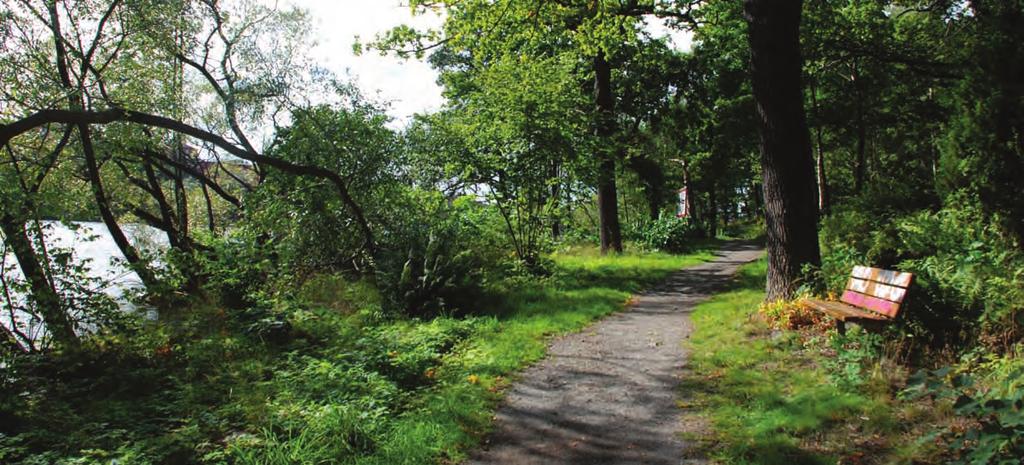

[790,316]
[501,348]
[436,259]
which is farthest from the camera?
[436,259]

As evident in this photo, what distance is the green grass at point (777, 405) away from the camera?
3773 mm

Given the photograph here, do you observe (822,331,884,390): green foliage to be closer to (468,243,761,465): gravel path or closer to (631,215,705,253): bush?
(468,243,761,465): gravel path

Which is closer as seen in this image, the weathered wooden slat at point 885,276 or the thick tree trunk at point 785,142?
the weathered wooden slat at point 885,276

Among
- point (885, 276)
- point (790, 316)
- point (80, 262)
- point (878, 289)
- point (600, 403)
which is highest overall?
point (80, 262)

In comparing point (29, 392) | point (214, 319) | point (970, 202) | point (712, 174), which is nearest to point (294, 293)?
point (214, 319)

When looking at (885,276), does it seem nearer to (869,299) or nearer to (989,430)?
(869,299)

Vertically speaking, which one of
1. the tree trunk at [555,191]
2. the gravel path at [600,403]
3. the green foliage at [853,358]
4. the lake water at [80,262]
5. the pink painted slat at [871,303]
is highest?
the tree trunk at [555,191]

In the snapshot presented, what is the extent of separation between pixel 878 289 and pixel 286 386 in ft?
19.2

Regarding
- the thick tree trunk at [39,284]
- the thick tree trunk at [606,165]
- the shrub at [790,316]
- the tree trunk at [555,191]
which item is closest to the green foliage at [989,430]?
the shrub at [790,316]

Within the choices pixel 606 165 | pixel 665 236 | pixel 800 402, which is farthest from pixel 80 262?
pixel 665 236

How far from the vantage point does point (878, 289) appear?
539cm

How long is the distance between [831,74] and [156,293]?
69.0ft

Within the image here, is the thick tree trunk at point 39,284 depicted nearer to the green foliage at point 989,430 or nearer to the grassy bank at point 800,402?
→ the grassy bank at point 800,402

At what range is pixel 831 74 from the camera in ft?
65.5
